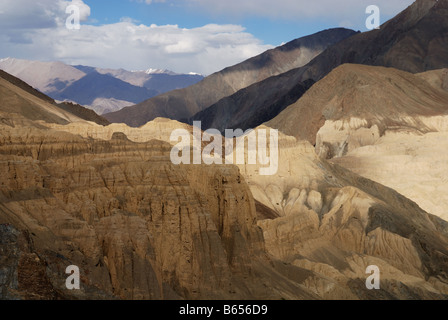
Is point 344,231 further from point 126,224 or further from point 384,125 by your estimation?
point 384,125

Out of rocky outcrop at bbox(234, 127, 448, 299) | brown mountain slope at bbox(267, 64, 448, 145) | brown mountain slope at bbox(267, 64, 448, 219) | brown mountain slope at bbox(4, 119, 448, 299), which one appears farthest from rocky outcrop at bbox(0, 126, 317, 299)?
brown mountain slope at bbox(267, 64, 448, 145)

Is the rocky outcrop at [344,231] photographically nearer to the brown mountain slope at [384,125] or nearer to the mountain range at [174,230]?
the mountain range at [174,230]

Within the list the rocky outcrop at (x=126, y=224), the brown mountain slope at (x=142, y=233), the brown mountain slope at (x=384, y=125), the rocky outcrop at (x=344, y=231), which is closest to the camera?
the rocky outcrop at (x=126, y=224)

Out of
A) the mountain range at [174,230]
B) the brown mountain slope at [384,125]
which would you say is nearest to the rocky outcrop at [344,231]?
the mountain range at [174,230]

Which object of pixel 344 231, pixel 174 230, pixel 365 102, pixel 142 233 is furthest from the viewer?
pixel 365 102

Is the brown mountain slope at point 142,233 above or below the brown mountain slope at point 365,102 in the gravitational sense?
below

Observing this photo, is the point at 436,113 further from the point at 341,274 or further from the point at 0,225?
the point at 0,225

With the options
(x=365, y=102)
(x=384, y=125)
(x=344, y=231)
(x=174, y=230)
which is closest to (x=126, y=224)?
(x=174, y=230)

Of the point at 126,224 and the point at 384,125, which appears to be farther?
the point at 384,125

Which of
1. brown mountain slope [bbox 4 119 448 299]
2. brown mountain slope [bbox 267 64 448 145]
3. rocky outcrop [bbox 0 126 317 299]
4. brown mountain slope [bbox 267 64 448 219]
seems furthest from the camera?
brown mountain slope [bbox 267 64 448 145]

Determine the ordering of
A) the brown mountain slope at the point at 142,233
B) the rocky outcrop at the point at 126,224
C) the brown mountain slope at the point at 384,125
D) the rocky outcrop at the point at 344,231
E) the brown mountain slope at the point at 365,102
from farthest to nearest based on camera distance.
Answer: the brown mountain slope at the point at 365,102
the brown mountain slope at the point at 384,125
the rocky outcrop at the point at 344,231
the brown mountain slope at the point at 142,233
the rocky outcrop at the point at 126,224

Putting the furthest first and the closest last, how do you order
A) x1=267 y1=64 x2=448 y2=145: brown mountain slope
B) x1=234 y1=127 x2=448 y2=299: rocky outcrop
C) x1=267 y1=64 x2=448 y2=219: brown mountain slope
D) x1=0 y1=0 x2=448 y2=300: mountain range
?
1. x1=267 y1=64 x2=448 y2=145: brown mountain slope
2. x1=267 y1=64 x2=448 y2=219: brown mountain slope
3. x1=234 y1=127 x2=448 y2=299: rocky outcrop
4. x1=0 y1=0 x2=448 y2=300: mountain range

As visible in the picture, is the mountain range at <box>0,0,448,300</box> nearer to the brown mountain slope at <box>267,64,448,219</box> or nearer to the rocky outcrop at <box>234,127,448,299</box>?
the rocky outcrop at <box>234,127,448,299</box>
